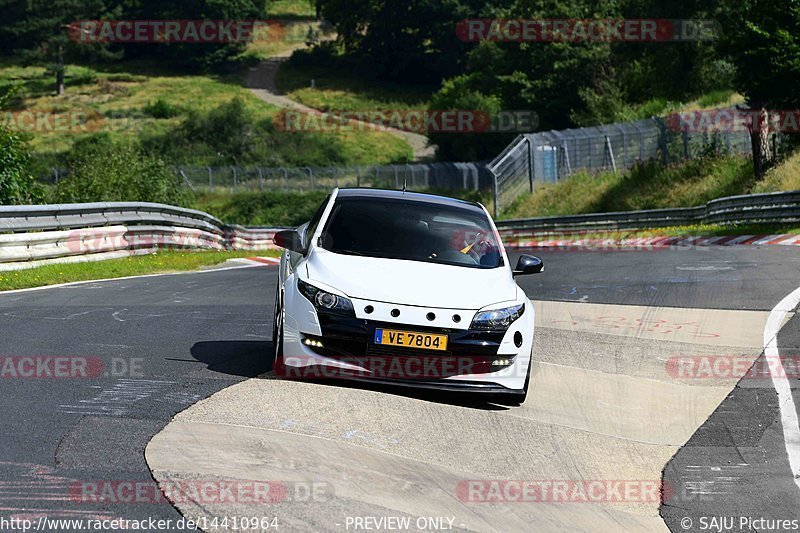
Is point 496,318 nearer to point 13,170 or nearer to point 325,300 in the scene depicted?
point 325,300

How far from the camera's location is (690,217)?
118 feet

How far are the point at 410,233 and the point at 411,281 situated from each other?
1.03 m

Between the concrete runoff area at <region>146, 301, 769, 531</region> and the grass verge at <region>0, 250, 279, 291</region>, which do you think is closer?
the concrete runoff area at <region>146, 301, 769, 531</region>

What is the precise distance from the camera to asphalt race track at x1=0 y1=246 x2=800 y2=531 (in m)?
6.57

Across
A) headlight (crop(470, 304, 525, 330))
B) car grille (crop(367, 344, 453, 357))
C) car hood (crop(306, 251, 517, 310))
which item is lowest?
car grille (crop(367, 344, 453, 357))

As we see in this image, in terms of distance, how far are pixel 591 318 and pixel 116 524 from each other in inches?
372

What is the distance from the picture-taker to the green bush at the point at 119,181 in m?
32.2

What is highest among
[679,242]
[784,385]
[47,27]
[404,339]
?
[404,339]

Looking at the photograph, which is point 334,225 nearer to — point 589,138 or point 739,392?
point 739,392

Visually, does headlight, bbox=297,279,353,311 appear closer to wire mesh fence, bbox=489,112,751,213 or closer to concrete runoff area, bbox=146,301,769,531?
concrete runoff area, bbox=146,301,769,531

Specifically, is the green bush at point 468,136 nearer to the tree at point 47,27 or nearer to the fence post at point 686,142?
the fence post at point 686,142
